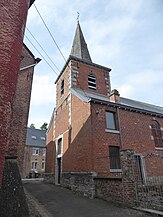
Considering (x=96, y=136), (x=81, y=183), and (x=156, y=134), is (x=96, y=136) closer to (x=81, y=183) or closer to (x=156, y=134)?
(x=81, y=183)

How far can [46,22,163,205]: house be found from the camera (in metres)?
10.2

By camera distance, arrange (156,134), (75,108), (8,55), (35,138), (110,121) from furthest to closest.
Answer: (35,138)
(156,134)
(75,108)
(110,121)
(8,55)

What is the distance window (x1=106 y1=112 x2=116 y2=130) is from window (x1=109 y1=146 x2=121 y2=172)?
1.41m

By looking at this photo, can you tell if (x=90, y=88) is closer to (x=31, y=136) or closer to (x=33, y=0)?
(x=33, y=0)

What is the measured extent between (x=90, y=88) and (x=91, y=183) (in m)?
9.72

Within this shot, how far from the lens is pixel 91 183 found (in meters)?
9.19

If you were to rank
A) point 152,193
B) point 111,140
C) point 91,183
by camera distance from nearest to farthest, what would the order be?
point 152,193
point 91,183
point 111,140

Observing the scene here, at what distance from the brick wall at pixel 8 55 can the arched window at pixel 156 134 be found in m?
12.2

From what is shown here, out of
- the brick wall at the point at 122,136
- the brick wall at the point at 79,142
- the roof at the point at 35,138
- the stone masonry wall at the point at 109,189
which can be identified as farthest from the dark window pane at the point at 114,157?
the roof at the point at 35,138

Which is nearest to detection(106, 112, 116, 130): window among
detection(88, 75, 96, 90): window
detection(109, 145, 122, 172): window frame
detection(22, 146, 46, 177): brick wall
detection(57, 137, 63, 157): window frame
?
detection(109, 145, 122, 172): window frame

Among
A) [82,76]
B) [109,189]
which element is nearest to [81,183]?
[109,189]

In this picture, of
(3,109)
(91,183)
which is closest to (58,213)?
(91,183)

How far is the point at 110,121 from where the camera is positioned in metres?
11.9

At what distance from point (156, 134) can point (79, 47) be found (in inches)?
500
